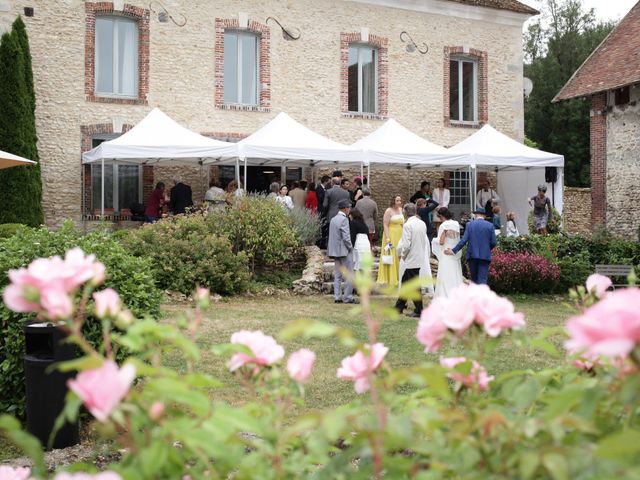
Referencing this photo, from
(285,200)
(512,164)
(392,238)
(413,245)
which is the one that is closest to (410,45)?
(512,164)

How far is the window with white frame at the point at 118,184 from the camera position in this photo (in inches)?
739

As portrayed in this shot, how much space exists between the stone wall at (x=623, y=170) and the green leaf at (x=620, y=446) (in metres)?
21.2

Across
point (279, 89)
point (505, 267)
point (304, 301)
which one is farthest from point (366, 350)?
point (279, 89)

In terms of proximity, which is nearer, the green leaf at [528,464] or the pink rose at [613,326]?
the pink rose at [613,326]

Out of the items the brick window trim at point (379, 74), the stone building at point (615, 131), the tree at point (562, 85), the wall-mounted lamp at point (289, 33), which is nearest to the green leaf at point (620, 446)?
the wall-mounted lamp at point (289, 33)

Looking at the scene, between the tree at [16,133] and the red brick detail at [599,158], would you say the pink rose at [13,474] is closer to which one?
the tree at [16,133]

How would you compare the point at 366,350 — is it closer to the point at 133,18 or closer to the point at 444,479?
the point at 444,479

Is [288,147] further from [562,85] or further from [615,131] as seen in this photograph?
[562,85]

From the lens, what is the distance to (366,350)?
1.79m

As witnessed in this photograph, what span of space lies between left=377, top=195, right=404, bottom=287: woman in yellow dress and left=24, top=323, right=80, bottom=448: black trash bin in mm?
9053

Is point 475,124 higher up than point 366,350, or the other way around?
point 475,124

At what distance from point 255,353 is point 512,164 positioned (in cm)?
1794

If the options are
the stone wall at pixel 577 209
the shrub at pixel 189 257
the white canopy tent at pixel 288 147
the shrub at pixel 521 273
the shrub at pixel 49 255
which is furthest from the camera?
the stone wall at pixel 577 209

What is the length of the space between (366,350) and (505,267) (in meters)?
13.9
